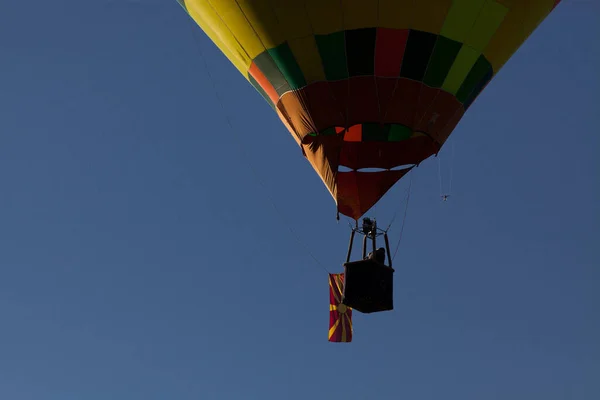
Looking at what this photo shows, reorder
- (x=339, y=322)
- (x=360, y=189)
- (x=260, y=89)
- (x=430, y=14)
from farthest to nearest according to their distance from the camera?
(x=339, y=322), (x=260, y=89), (x=360, y=189), (x=430, y=14)

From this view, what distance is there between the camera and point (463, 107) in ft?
59.0

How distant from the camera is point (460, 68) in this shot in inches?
693

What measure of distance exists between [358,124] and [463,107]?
4.50ft

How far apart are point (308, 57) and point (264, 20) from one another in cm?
67

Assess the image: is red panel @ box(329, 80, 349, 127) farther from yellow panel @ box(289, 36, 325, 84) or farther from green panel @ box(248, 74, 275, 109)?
green panel @ box(248, 74, 275, 109)

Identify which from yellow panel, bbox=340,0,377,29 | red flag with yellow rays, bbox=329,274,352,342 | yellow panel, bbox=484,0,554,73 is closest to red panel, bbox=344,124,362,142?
yellow panel, bbox=340,0,377,29

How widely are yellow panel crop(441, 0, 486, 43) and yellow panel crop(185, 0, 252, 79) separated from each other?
241cm

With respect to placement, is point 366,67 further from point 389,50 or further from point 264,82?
point 264,82

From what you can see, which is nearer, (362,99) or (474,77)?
(362,99)

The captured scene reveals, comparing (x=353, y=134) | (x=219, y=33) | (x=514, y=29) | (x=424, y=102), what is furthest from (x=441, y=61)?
(x=219, y=33)

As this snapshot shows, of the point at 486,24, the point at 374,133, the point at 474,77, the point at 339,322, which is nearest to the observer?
the point at 486,24

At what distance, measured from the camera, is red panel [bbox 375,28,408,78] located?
17062 millimetres

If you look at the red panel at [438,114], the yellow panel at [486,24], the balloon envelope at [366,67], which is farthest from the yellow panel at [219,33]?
the yellow panel at [486,24]

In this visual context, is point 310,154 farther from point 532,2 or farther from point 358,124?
point 532,2
